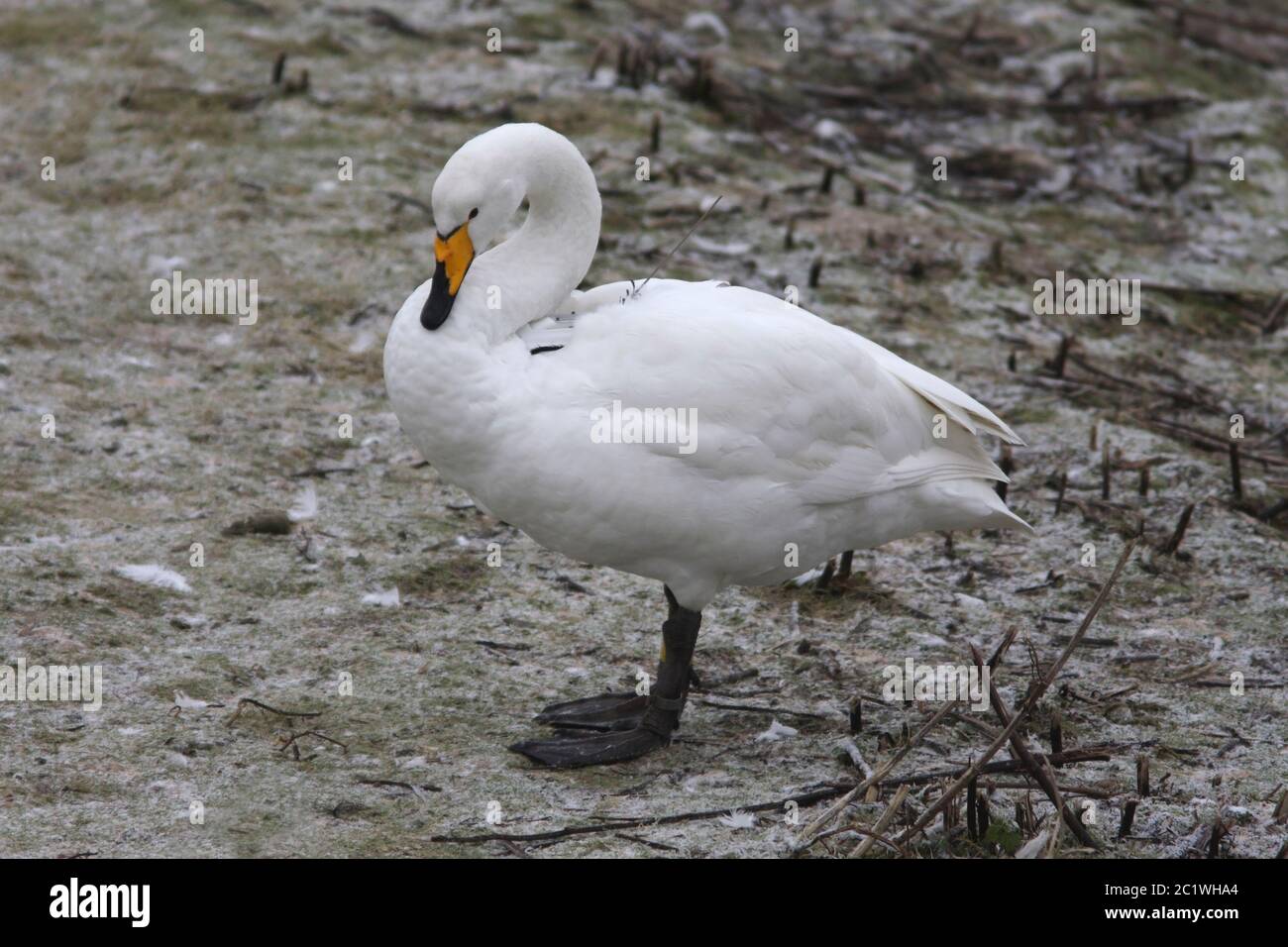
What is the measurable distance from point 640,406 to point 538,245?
0.75m

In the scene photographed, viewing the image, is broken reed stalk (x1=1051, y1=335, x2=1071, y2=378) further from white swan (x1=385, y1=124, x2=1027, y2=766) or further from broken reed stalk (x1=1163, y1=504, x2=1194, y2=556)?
white swan (x1=385, y1=124, x2=1027, y2=766)

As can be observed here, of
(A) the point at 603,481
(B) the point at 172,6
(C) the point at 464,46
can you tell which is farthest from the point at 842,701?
(B) the point at 172,6

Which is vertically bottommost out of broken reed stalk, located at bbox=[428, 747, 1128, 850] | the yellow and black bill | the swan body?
broken reed stalk, located at bbox=[428, 747, 1128, 850]

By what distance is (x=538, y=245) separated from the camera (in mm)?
5059

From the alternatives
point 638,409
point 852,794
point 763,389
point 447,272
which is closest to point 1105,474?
point 763,389

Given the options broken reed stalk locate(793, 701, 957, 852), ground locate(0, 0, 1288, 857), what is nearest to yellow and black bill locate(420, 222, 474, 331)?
ground locate(0, 0, 1288, 857)

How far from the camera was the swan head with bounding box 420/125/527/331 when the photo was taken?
15.4 feet

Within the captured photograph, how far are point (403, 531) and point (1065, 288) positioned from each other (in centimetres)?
413

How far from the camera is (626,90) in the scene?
32.9 ft

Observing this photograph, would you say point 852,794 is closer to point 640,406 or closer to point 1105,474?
point 640,406

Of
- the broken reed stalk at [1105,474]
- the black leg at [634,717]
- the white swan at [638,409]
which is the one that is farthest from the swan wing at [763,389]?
the broken reed stalk at [1105,474]

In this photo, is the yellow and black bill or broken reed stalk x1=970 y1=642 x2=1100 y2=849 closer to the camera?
broken reed stalk x1=970 y1=642 x2=1100 y2=849

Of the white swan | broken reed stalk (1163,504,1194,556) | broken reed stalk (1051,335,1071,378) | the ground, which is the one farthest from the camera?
broken reed stalk (1051,335,1071,378)

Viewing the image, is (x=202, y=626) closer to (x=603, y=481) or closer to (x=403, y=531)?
(x=403, y=531)
